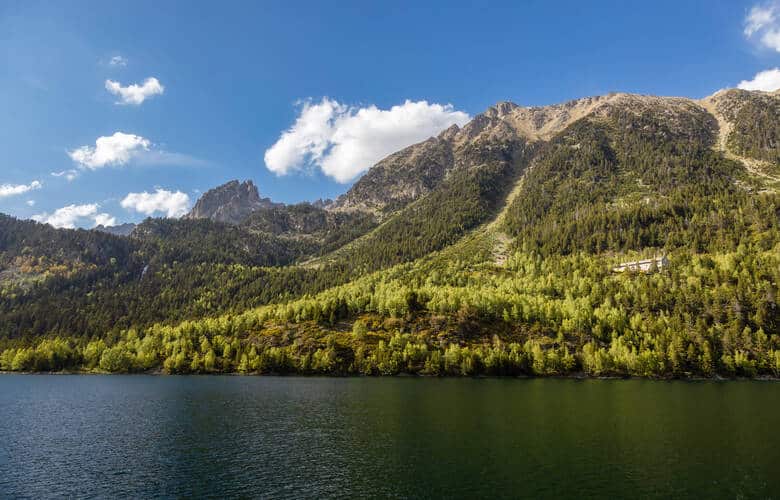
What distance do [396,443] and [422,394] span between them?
5333 centimetres

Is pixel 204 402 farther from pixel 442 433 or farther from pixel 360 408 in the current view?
pixel 442 433

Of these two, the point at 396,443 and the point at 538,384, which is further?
the point at 538,384

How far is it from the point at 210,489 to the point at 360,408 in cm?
5150

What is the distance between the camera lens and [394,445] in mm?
64938

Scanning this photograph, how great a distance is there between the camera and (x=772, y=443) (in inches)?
2478

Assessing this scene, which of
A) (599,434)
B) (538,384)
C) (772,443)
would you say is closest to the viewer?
(772,443)

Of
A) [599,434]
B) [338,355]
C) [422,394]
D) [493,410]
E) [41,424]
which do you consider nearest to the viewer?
[599,434]

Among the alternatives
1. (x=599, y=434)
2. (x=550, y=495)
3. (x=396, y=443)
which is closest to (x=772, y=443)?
(x=599, y=434)

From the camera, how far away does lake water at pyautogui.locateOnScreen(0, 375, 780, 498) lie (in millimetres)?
47812

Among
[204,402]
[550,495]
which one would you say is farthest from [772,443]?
[204,402]

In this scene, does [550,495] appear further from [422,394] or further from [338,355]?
[338,355]

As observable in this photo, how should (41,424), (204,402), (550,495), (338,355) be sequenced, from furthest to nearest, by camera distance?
1. (338,355)
2. (204,402)
3. (41,424)
4. (550,495)

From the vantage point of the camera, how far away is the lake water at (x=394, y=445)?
4781 centimetres

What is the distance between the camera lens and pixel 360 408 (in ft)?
317
